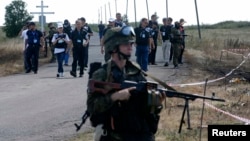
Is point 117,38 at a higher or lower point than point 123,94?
higher

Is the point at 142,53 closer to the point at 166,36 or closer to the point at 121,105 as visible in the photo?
the point at 166,36

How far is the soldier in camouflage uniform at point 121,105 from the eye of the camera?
16.9ft

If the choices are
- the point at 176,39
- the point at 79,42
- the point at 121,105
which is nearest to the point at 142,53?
the point at 79,42

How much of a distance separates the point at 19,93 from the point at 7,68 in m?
9.50

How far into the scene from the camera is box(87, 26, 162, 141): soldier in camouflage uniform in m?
5.16

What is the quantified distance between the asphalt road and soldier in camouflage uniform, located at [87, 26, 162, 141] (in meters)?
4.36

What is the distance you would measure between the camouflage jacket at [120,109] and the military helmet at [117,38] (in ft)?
0.57

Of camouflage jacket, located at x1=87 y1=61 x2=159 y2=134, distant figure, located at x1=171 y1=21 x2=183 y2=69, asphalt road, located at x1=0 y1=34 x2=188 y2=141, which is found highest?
distant figure, located at x1=171 y1=21 x2=183 y2=69

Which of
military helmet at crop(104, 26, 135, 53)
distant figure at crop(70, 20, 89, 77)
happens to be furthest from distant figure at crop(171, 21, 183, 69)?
military helmet at crop(104, 26, 135, 53)

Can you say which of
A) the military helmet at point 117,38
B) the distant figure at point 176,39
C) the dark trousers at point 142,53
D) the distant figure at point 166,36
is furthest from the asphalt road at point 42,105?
the military helmet at point 117,38

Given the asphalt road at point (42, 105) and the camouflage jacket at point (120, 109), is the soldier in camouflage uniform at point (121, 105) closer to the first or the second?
the camouflage jacket at point (120, 109)

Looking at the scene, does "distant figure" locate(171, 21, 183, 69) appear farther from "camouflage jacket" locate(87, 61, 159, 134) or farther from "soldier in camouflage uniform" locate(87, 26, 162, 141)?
"camouflage jacket" locate(87, 61, 159, 134)

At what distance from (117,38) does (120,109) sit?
67cm

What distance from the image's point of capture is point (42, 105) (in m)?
13.1
